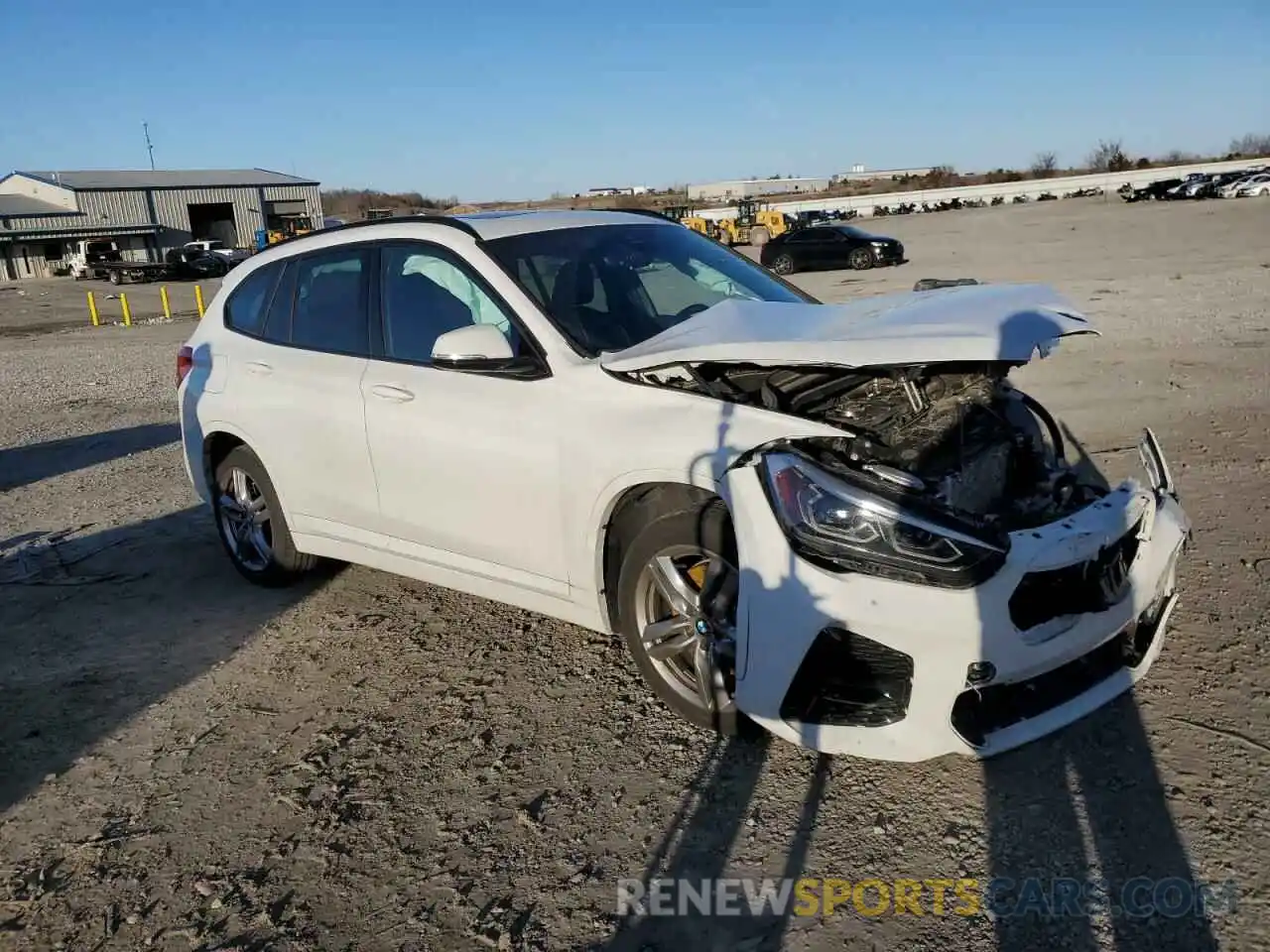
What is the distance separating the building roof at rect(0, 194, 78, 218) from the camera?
62.2 meters

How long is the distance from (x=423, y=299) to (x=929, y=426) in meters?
2.23

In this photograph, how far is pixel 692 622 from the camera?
3.30m

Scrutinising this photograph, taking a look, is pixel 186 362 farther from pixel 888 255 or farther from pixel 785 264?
pixel 785 264

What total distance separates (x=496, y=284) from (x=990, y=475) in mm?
Answer: 2055

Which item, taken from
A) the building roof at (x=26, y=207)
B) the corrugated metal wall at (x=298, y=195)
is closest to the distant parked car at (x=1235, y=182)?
the corrugated metal wall at (x=298, y=195)

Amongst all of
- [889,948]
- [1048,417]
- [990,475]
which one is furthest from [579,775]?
[1048,417]

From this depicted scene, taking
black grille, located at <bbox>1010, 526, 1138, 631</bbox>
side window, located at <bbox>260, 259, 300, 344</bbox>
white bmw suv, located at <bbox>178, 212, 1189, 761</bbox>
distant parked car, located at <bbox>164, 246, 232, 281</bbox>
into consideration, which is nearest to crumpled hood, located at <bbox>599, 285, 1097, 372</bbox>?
white bmw suv, located at <bbox>178, 212, 1189, 761</bbox>

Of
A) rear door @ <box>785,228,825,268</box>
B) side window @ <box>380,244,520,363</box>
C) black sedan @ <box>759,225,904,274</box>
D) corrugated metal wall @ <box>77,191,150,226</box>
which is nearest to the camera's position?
side window @ <box>380,244,520,363</box>

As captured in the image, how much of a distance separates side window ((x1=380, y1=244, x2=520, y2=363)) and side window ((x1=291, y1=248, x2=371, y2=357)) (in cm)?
16

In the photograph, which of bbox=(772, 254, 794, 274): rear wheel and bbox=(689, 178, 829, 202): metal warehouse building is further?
bbox=(689, 178, 829, 202): metal warehouse building

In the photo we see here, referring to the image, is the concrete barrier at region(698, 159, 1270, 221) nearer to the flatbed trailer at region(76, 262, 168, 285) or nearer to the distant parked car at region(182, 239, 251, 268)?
the distant parked car at region(182, 239, 251, 268)

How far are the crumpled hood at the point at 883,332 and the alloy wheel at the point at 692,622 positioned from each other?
70cm

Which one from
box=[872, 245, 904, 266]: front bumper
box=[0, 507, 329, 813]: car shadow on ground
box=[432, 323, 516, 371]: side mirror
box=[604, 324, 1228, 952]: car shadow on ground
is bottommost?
box=[604, 324, 1228, 952]: car shadow on ground

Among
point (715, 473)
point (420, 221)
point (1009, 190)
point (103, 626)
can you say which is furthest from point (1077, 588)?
point (1009, 190)
